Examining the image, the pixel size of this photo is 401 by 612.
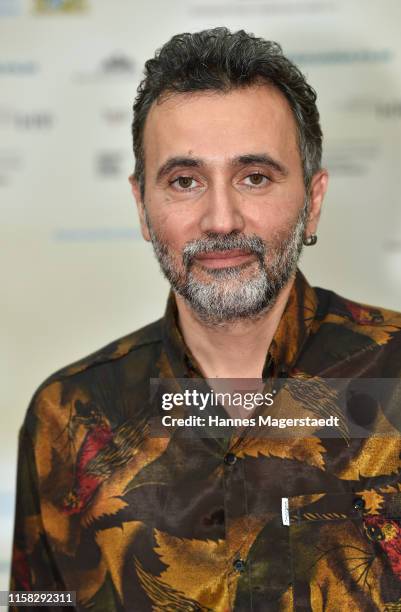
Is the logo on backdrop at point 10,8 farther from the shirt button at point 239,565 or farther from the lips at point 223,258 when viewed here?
the shirt button at point 239,565

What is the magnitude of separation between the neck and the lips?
89mm

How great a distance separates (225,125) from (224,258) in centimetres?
17

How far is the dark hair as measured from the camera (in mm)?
1163

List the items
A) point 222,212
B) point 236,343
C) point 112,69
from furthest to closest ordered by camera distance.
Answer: point 112,69, point 236,343, point 222,212

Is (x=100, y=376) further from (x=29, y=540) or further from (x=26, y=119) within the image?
(x=26, y=119)

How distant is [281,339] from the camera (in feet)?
3.94

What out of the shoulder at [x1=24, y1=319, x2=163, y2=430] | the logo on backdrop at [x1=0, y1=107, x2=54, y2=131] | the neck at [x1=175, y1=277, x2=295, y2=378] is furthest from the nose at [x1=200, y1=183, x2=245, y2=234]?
the logo on backdrop at [x1=0, y1=107, x2=54, y2=131]

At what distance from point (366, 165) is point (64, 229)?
0.62 metres

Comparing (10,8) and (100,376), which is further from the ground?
(10,8)

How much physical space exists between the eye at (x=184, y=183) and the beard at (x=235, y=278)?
0.07 meters

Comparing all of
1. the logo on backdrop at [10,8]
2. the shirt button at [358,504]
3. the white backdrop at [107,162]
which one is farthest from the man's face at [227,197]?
the logo on backdrop at [10,8]

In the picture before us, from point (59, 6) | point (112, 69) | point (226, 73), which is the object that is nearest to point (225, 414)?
point (226, 73)

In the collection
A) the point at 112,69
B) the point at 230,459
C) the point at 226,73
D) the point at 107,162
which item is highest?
the point at 112,69

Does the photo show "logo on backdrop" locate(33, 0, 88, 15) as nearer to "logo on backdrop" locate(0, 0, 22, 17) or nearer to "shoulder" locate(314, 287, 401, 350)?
"logo on backdrop" locate(0, 0, 22, 17)
